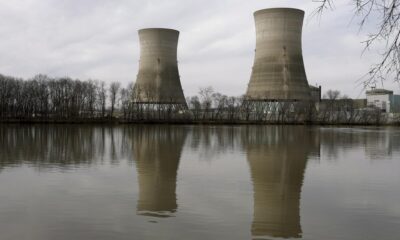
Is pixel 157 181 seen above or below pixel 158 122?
below

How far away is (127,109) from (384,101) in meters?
40.9

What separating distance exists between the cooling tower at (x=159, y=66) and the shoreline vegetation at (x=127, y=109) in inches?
92.6

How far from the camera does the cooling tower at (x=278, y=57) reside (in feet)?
96.5

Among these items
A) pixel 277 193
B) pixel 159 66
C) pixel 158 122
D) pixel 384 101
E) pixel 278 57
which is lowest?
pixel 277 193

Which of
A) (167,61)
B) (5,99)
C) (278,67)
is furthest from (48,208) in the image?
(5,99)

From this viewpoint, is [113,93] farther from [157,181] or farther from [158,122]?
[157,181]

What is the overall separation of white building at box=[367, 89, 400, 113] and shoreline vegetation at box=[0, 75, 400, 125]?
13748 millimetres

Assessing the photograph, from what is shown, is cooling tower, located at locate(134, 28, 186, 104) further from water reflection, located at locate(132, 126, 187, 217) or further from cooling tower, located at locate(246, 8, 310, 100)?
water reflection, located at locate(132, 126, 187, 217)

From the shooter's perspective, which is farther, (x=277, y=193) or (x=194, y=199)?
(x=277, y=193)

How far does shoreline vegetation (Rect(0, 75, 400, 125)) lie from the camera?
38.1 metres

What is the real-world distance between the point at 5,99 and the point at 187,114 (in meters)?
15.9

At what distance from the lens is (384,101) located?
65438mm

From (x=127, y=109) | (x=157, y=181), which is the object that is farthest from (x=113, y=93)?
(x=157, y=181)

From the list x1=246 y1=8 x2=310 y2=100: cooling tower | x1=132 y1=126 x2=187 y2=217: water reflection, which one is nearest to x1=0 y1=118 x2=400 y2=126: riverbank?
x1=246 y1=8 x2=310 y2=100: cooling tower
